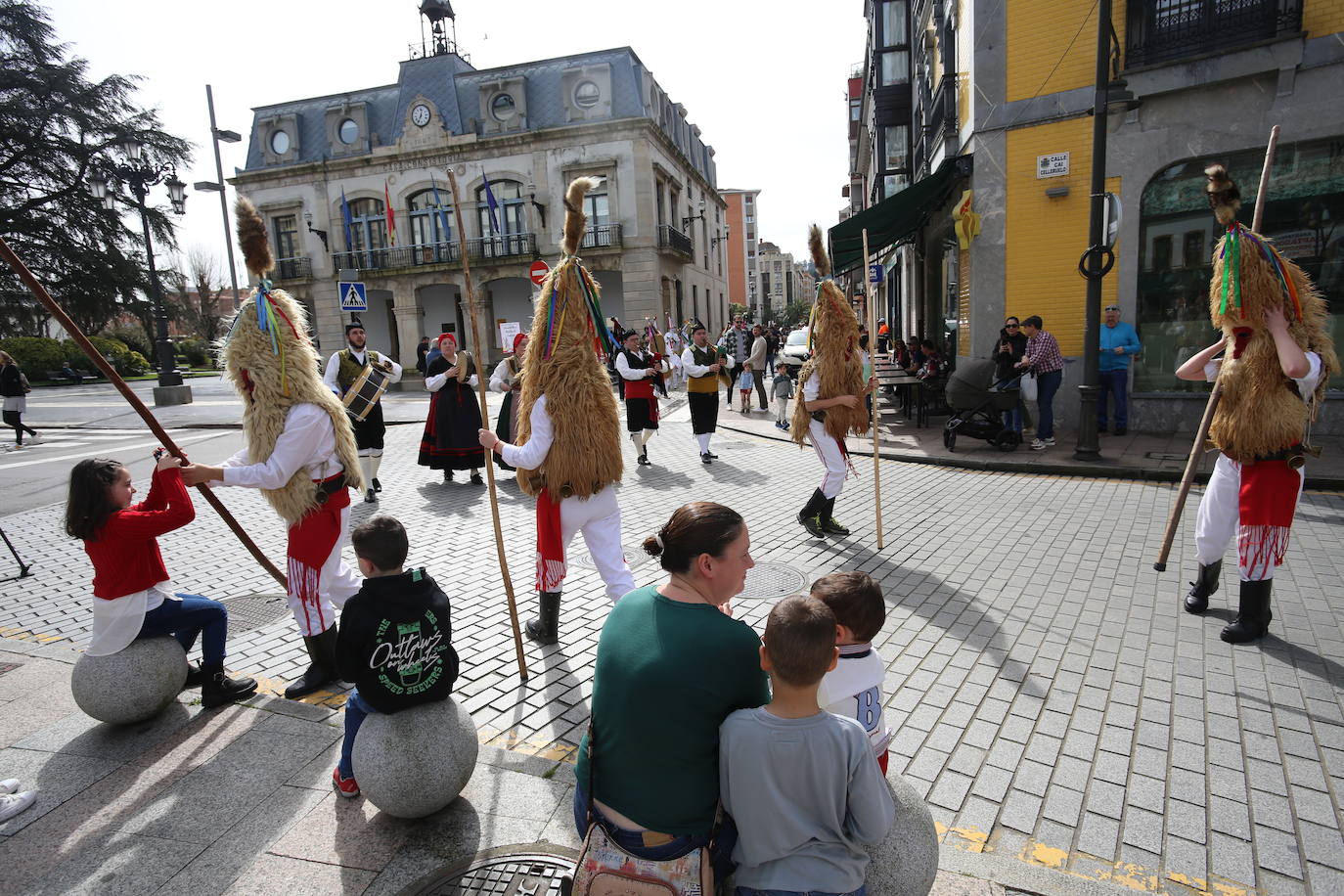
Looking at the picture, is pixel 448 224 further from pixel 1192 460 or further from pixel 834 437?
pixel 1192 460

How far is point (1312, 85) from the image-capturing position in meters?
9.49

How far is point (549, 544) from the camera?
434 centimetres

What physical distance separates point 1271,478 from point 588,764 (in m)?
4.30

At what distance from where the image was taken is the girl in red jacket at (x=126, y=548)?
3418 mm

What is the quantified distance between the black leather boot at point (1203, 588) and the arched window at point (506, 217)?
32.0 meters

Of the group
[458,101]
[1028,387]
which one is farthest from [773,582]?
[458,101]

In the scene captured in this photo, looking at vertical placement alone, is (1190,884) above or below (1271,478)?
below

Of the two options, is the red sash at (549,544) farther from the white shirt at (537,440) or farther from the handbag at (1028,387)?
the handbag at (1028,387)

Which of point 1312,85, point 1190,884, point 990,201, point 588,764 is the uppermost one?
point 1312,85

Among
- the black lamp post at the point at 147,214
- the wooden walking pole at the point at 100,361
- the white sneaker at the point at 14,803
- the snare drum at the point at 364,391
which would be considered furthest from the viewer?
the black lamp post at the point at 147,214

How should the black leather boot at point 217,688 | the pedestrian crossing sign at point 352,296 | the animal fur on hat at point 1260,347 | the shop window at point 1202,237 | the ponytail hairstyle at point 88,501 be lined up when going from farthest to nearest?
the pedestrian crossing sign at point 352,296, the shop window at point 1202,237, the animal fur on hat at point 1260,347, the black leather boot at point 217,688, the ponytail hairstyle at point 88,501

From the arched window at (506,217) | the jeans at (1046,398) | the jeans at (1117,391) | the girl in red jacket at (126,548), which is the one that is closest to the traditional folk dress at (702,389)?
the jeans at (1046,398)

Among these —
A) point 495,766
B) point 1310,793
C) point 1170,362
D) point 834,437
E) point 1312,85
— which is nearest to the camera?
point 1310,793

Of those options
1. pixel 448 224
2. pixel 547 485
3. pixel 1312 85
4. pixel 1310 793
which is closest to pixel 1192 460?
pixel 1310 793
